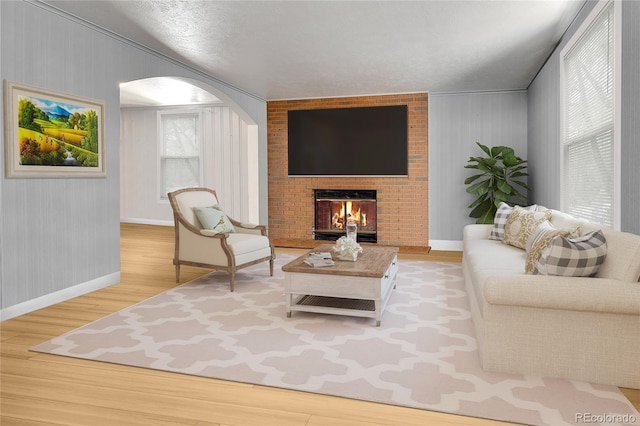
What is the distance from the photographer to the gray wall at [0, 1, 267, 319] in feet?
12.0

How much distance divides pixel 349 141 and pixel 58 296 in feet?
17.0

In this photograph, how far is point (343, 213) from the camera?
809cm

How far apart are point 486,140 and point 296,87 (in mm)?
3183

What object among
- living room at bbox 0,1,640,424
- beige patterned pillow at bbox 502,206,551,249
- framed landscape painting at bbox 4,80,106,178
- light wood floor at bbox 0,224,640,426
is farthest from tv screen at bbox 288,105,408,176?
light wood floor at bbox 0,224,640,426

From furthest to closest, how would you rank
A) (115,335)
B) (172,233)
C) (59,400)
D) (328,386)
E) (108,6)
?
1. (172,233)
2. (108,6)
3. (115,335)
4. (328,386)
5. (59,400)

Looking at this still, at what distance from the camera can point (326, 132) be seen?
804 cm

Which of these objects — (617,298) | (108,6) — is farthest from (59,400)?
(108,6)

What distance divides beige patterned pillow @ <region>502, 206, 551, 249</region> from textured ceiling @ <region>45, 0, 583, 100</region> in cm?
182

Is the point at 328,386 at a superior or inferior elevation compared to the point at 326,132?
inferior

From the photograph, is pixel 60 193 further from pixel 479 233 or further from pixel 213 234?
pixel 479 233

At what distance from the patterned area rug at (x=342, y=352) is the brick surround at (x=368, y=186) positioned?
3.30m

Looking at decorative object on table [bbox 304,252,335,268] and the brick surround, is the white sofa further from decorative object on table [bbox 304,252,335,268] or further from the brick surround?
the brick surround

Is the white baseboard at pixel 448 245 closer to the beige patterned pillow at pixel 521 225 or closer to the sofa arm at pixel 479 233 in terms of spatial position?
the sofa arm at pixel 479 233

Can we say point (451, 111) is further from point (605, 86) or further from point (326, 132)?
point (605, 86)
